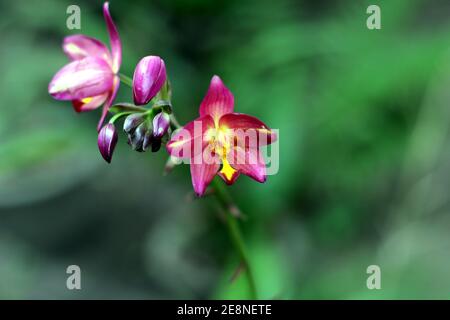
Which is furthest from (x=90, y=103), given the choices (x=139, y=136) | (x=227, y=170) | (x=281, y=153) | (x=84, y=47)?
(x=281, y=153)

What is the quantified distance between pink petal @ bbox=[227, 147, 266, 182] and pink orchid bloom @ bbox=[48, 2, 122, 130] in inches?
12.3

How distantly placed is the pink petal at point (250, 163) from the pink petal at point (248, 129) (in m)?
0.02

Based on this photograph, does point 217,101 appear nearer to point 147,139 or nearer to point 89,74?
point 147,139

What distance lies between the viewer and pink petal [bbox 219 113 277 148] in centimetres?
127

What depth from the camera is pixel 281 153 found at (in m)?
2.39

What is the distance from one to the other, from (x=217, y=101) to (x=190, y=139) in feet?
0.33

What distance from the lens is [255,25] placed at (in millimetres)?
2697

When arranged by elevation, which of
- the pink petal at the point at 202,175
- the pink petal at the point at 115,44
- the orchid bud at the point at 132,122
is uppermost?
the pink petal at the point at 115,44

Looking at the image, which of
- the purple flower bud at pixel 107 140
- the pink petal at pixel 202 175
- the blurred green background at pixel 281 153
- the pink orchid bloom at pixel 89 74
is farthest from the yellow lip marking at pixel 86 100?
the blurred green background at pixel 281 153

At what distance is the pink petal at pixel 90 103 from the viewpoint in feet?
4.55

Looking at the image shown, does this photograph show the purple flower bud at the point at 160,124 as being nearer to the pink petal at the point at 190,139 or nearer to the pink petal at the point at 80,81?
the pink petal at the point at 190,139

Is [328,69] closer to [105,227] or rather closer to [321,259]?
[321,259]

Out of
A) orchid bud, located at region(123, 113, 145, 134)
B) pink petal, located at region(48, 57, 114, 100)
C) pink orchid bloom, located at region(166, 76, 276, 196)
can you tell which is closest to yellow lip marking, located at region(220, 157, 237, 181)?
pink orchid bloom, located at region(166, 76, 276, 196)

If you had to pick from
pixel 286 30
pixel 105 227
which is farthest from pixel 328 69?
pixel 105 227
